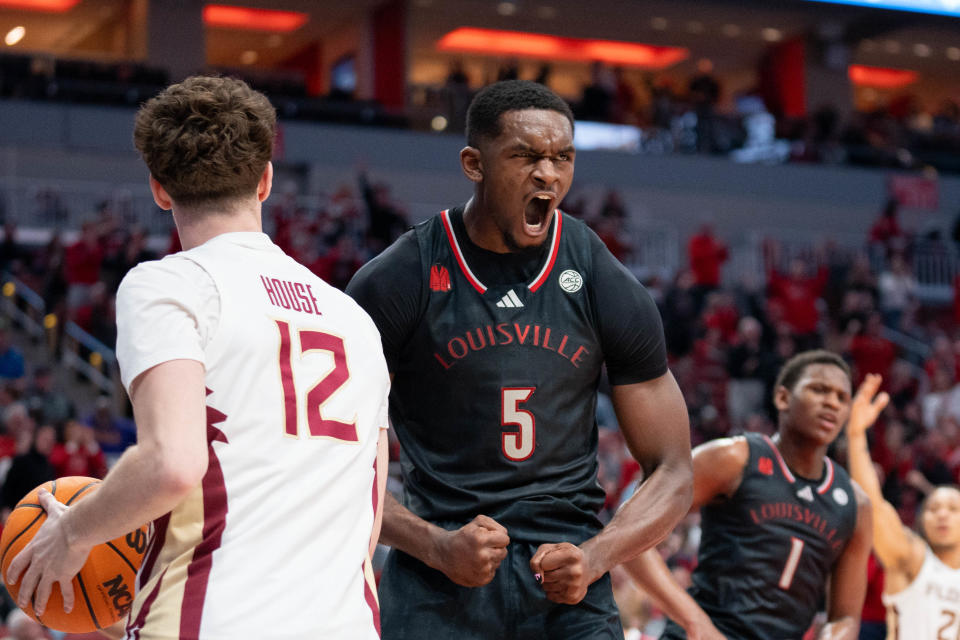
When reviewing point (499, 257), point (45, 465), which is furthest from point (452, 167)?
point (499, 257)

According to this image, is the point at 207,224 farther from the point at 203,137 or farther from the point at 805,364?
the point at 805,364

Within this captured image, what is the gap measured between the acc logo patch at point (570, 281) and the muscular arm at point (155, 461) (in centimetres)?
151

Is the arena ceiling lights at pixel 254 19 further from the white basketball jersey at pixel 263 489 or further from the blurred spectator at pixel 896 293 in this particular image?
the white basketball jersey at pixel 263 489

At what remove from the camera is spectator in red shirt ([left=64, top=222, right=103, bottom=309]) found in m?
14.1

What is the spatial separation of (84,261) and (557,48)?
16.2m

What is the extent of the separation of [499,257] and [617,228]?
14896 millimetres

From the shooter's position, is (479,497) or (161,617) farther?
(479,497)

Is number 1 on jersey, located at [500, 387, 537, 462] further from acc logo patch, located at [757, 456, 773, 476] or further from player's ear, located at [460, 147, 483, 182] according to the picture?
acc logo patch, located at [757, 456, 773, 476]

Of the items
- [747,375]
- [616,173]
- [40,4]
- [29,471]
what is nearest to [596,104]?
[616,173]

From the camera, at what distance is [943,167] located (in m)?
24.9

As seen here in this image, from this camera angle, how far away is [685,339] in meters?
15.7

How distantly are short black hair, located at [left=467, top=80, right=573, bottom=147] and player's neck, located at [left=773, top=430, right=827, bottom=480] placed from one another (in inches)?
109

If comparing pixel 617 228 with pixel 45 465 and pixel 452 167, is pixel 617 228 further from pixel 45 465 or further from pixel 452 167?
pixel 45 465

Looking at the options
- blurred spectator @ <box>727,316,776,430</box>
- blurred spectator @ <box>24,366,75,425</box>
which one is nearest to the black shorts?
blurred spectator @ <box>24,366,75,425</box>
